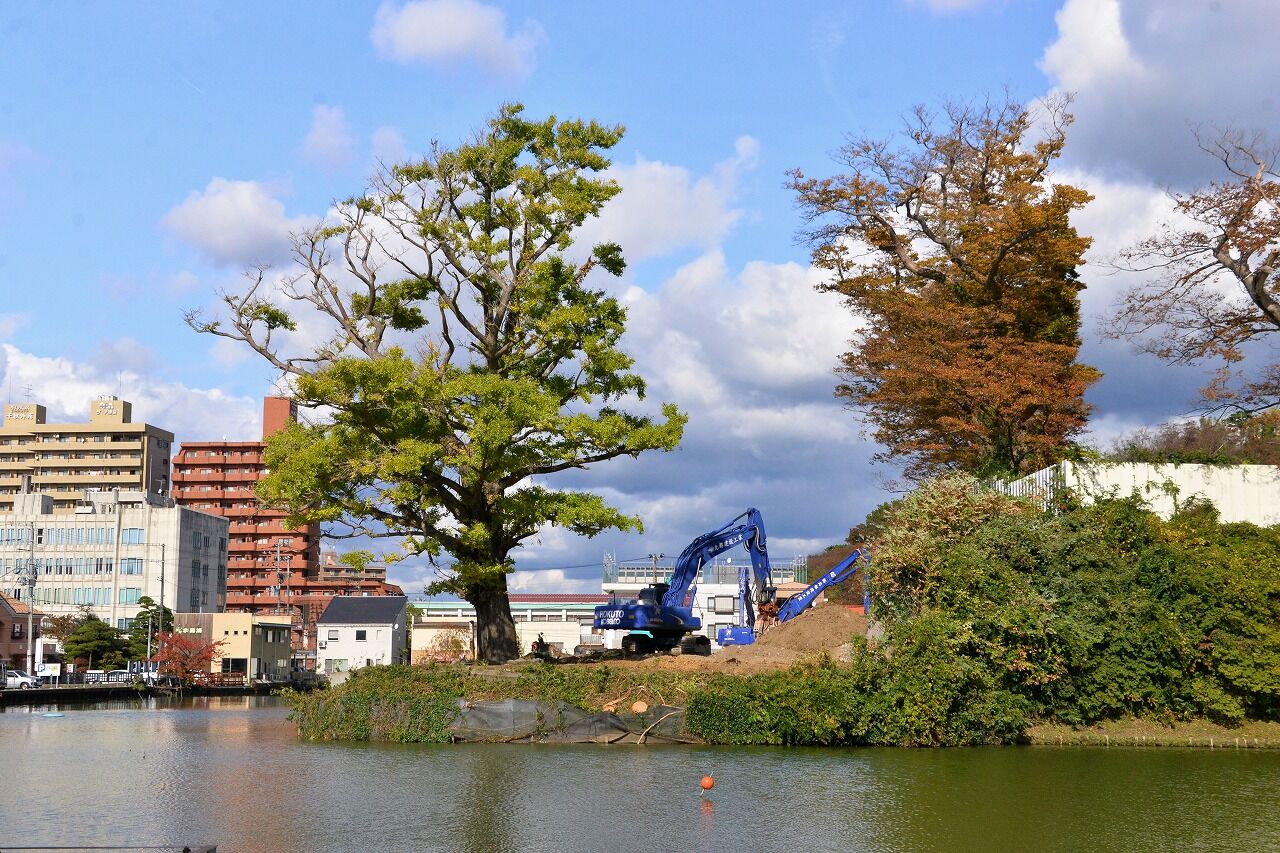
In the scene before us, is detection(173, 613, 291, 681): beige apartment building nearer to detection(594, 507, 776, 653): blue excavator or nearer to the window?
the window

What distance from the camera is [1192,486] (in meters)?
29.2

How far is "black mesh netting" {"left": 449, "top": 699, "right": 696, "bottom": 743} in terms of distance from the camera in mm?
26547

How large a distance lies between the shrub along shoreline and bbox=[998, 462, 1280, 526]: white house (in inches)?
23.5

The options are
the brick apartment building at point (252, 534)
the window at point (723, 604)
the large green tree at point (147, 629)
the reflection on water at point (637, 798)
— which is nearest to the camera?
the reflection on water at point (637, 798)

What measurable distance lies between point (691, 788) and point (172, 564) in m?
99.7

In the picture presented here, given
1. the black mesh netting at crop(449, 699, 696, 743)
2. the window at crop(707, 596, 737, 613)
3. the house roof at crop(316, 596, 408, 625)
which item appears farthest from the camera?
the house roof at crop(316, 596, 408, 625)

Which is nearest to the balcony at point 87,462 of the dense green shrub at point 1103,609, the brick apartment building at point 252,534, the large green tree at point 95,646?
the brick apartment building at point 252,534

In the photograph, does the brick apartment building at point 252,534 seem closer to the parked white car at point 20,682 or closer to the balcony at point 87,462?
the balcony at point 87,462

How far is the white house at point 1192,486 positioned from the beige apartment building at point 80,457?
12110cm

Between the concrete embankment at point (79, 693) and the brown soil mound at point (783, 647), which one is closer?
the brown soil mound at point (783, 647)

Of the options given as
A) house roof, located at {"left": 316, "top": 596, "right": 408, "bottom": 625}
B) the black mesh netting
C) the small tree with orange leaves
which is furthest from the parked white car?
the black mesh netting

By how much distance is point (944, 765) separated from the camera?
21953mm

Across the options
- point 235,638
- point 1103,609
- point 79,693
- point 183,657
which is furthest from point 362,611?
point 1103,609

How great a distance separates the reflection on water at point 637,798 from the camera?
14734 millimetres
